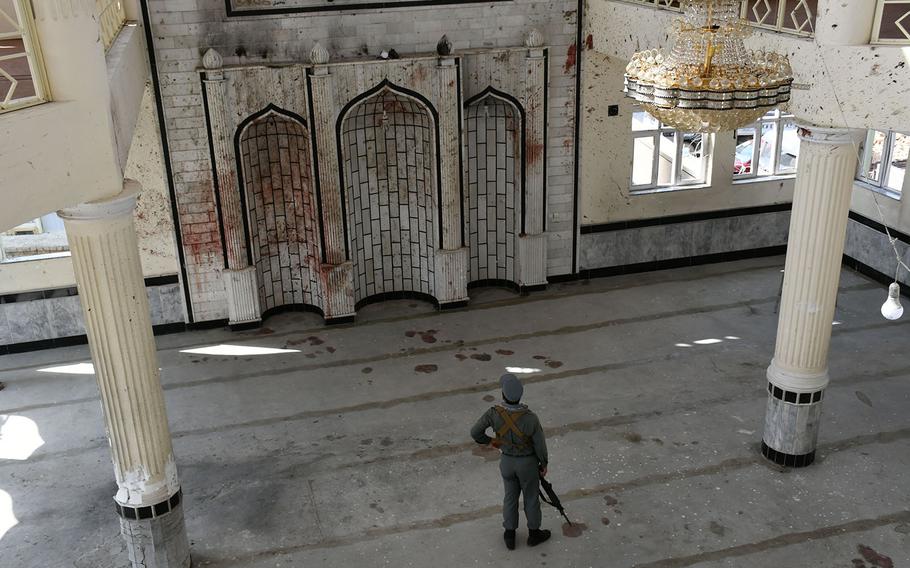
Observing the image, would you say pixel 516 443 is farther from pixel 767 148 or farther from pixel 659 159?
pixel 767 148

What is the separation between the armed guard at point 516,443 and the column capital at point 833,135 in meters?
3.23

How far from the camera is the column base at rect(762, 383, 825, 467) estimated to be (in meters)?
8.05

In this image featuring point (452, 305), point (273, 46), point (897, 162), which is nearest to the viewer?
point (273, 46)

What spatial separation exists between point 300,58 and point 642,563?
7102 millimetres

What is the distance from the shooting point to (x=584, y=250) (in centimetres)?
1277

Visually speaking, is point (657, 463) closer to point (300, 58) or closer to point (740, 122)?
point (740, 122)

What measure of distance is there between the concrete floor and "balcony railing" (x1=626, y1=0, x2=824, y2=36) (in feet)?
13.1

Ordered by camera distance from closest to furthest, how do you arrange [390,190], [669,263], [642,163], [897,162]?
[390,190] → [897,162] → [669,263] → [642,163]

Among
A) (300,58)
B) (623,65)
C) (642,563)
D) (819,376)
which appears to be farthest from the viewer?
(623,65)

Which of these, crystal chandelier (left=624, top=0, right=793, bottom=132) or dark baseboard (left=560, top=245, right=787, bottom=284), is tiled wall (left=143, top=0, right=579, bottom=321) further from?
crystal chandelier (left=624, top=0, right=793, bottom=132)

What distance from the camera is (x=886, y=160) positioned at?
12.3 metres

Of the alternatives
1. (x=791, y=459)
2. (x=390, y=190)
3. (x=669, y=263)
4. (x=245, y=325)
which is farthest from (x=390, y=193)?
(x=791, y=459)

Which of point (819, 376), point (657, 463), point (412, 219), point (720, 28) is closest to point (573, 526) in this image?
point (657, 463)

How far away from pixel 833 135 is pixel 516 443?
3635mm
